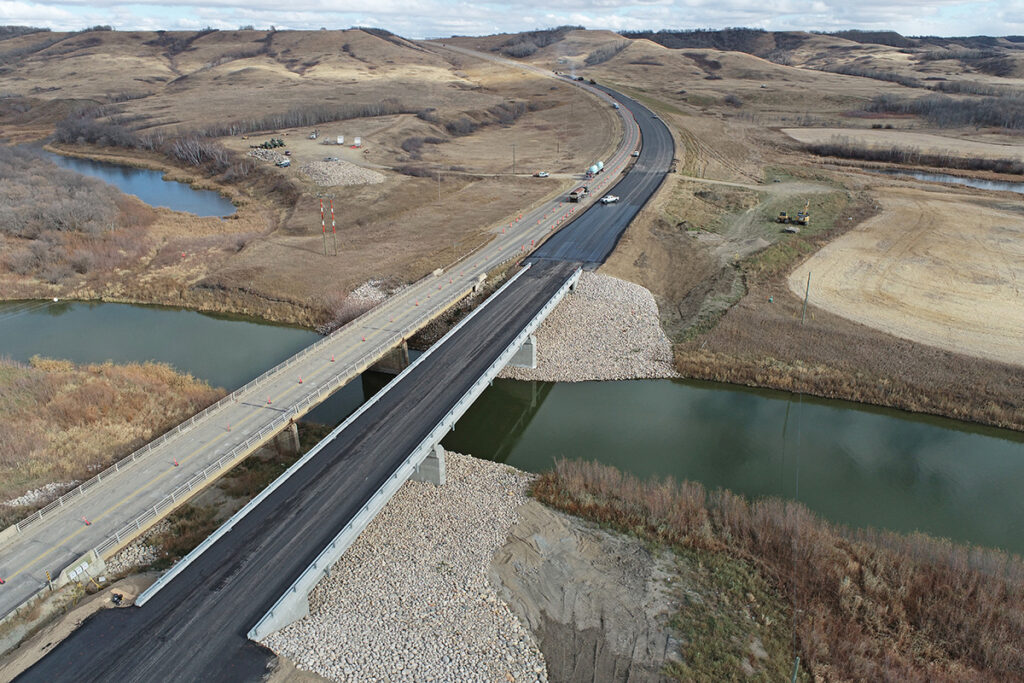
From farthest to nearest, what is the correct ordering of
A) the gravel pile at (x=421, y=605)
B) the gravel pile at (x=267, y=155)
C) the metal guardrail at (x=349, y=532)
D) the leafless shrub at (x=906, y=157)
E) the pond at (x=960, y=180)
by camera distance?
1. the leafless shrub at (x=906, y=157)
2. the gravel pile at (x=267, y=155)
3. the pond at (x=960, y=180)
4. the metal guardrail at (x=349, y=532)
5. the gravel pile at (x=421, y=605)

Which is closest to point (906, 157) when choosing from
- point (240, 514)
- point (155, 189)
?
point (240, 514)

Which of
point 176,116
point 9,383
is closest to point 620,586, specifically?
point 9,383

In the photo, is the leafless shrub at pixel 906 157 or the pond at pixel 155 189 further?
the leafless shrub at pixel 906 157

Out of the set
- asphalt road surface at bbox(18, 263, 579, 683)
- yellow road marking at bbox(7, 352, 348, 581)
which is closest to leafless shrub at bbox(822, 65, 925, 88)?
asphalt road surface at bbox(18, 263, 579, 683)

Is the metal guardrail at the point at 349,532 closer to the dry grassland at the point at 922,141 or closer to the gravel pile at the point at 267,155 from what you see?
the gravel pile at the point at 267,155

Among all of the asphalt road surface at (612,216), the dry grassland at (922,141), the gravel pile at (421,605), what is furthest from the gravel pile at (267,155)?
the dry grassland at (922,141)

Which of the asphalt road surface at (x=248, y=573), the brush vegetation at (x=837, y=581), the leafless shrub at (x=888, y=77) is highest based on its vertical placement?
the leafless shrub at (x=888, y=77)

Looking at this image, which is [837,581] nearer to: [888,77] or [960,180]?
[960,180]

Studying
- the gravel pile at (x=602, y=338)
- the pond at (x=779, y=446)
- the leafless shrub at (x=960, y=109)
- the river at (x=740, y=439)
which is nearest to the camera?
the pond at (x=779, y=446)
